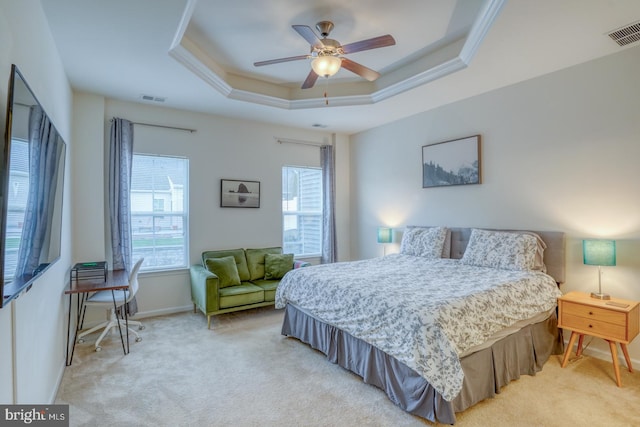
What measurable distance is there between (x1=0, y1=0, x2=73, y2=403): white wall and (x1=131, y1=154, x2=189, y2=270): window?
46.5 inches

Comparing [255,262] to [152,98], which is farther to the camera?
[255,262]

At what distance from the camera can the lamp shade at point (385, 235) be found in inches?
200

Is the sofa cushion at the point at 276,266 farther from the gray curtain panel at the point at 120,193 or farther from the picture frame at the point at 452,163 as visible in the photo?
the picture frame at the point at 452,163

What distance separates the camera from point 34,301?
200 centimetres

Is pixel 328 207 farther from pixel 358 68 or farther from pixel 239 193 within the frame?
pixel 358 68

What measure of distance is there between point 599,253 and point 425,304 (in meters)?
1.81

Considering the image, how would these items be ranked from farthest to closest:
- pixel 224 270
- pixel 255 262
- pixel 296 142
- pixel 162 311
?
pixel 296 142, pixel 255 262, pixel 162 311, pixel 224 270

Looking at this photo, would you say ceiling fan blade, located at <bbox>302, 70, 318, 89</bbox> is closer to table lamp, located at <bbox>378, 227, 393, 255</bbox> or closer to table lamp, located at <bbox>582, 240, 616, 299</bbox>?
table lamp, located at <bbox>378, 227, 393, 255</bbox>

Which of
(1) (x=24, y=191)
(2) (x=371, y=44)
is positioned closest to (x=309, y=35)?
(2) (x=371, y=44)

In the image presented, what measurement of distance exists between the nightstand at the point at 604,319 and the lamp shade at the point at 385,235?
7.97 ft

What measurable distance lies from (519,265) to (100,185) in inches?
188

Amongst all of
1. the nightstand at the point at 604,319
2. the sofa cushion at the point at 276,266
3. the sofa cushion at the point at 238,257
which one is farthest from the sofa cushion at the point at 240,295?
the nightstand at the point at 604,319

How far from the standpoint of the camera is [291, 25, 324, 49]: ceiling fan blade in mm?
2267

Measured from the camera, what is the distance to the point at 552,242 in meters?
3.35
